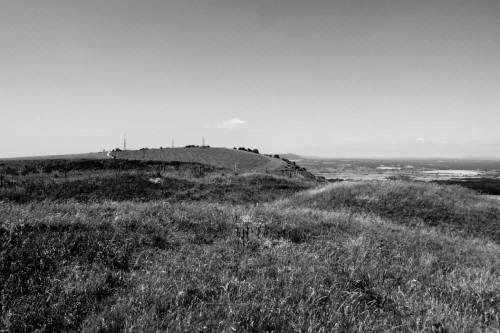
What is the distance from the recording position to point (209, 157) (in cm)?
6000

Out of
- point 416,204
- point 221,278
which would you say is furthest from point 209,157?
point 221,278

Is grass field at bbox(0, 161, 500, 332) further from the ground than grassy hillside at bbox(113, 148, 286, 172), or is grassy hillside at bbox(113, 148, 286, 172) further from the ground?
grassy hillside at bbox(113, 148, 286, 172)

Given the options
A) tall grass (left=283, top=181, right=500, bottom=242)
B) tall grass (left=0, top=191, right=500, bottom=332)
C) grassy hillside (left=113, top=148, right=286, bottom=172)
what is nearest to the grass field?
tall grass (left=0, top=191, right=500, bottom=332)

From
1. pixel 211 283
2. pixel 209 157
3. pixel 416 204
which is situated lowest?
pixel 416 204

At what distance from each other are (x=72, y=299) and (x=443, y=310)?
18.4 ft

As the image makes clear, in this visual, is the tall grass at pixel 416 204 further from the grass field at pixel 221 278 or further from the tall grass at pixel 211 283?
the tall grass at pixel 211 283

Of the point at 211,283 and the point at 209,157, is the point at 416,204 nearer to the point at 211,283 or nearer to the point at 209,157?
the point at 211,283

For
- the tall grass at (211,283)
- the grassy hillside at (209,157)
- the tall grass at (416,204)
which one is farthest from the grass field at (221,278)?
the grassy hillside at (209,157)

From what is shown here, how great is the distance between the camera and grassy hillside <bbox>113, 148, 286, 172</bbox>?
54.7 m

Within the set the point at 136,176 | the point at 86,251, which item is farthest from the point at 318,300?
the point at 136,176

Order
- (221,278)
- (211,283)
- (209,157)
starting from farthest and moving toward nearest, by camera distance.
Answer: (209,157)
(221,278)
(211,283)

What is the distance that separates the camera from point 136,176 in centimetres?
3067

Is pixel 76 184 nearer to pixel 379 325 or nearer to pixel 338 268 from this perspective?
pixel 338 268

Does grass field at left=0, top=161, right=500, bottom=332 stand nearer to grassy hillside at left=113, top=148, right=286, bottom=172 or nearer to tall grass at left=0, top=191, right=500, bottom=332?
tall grass at left=0, top=191, right=500, bottom=332
